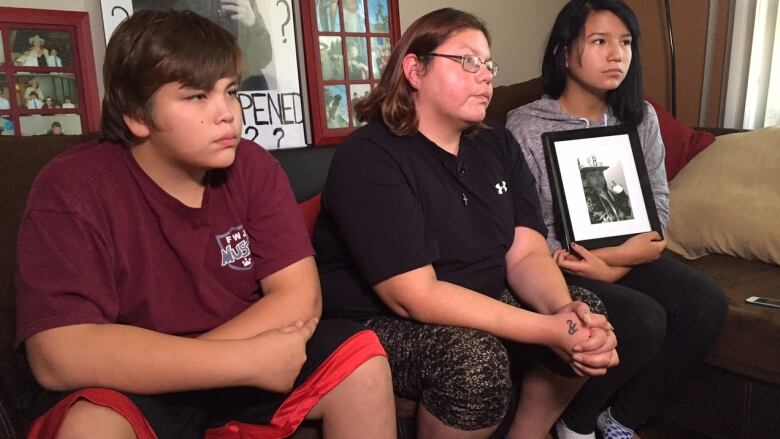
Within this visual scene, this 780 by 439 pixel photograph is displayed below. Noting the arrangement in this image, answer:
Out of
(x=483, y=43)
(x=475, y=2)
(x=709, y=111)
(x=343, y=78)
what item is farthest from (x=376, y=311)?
(x=709, y=111)

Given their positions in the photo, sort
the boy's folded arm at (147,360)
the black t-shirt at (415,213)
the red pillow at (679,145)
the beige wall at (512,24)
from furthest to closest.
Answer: the beige wall at (512,24) < the red pillow at (679,145) < the black t-shirt at (415,213) < the boy's folded arm at (147,360)

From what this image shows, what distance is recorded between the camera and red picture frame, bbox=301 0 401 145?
191cm

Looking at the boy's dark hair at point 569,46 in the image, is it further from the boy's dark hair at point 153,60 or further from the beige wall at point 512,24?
the boy's dark hair at point 153,60

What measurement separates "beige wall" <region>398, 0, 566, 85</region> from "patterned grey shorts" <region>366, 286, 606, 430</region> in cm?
161

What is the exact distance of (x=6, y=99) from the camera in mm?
1459

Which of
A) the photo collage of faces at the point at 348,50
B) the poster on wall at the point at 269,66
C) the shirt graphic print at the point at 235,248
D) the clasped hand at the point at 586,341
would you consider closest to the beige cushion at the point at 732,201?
the clasped hand at the point at 586,341

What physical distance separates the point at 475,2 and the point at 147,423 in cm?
210

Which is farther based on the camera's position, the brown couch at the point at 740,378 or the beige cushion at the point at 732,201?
the beige cushion at the point at 732,201

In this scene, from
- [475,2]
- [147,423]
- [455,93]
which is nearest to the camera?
[147,423]

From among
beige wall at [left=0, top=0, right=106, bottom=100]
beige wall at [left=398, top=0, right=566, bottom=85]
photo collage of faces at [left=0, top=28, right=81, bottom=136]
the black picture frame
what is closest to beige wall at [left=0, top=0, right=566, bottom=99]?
beige wall at [left=398, top=0, right=566, bottom=85]

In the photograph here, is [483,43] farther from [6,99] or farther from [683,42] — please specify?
[683,42]

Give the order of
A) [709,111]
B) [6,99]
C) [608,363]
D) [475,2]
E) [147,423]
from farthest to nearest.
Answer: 1. [709,111]
2. [475,2]
3. [6,99]
4. [608,363]
5. [147,423]

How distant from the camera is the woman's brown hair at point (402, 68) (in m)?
1.34

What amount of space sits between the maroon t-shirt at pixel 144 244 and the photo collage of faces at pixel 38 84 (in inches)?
22.3
